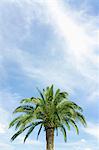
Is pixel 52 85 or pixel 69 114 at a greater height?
pixel 52 85

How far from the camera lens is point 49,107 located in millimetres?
51812

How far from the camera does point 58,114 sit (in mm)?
51781

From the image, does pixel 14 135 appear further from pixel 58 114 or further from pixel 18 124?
pixel 58 114

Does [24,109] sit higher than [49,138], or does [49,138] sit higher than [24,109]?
[24,109]

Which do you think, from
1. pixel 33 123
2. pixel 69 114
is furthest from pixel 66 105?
pixel 33 123

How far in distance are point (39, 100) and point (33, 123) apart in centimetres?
282

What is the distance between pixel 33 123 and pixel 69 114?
4386 mm

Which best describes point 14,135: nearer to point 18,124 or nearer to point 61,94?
point 18,124

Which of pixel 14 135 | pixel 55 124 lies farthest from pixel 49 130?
pixel 14 135

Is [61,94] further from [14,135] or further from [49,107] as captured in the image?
[14,135]

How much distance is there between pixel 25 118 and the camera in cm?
5175

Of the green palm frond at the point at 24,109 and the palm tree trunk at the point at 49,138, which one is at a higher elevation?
the green palm frond at the point at 24,109

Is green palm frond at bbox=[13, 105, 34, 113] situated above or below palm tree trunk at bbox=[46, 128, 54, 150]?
above

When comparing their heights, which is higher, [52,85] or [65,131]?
[52,85]
